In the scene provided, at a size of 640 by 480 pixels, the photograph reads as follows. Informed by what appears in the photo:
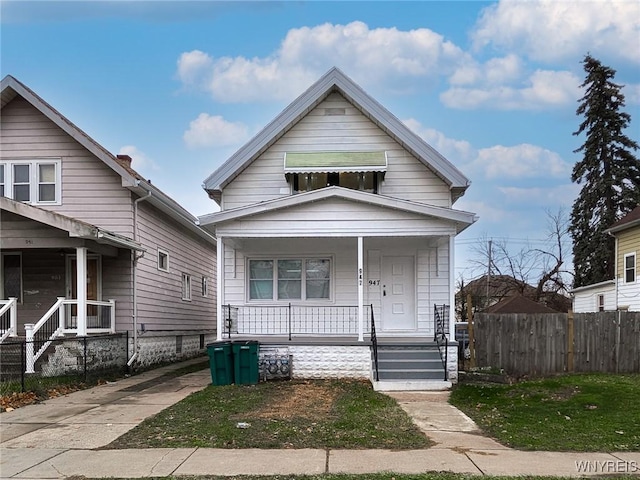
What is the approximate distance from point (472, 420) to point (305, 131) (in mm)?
9117

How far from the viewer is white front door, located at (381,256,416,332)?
1478cm

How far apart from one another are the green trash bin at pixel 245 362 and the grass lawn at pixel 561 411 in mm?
4244

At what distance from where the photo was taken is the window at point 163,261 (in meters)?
17.8

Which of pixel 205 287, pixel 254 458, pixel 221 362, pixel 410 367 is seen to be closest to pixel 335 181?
pixel 410 367

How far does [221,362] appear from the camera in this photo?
1205cm

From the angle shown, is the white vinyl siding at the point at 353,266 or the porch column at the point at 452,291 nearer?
the porch column at the point at 452,291

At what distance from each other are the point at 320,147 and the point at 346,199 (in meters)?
2.82

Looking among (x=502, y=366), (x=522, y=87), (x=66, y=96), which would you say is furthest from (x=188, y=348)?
(x=522, y=87)

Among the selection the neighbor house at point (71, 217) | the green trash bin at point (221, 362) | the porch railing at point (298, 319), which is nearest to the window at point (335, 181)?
the porch railing at point (298, 319)

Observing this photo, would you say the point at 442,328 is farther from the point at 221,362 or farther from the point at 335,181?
the point at 221,362

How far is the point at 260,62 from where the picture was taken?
57.7 feet

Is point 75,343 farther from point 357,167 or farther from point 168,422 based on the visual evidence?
point 357,167

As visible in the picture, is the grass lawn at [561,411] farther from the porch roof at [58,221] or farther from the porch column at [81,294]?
the porch roof at [58,221]

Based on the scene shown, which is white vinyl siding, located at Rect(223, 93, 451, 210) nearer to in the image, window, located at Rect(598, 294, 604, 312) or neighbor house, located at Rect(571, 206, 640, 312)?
neighbor house, located at Rect(571, 206, 640, 312)
